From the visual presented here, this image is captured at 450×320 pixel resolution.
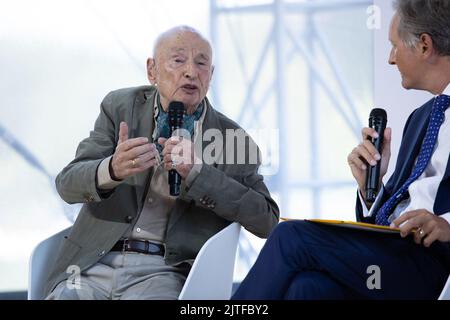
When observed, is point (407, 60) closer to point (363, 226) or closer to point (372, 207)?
point (372, 207)

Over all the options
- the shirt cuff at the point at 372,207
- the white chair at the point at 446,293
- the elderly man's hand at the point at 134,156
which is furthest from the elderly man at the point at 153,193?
the white chair at the point at 446,293

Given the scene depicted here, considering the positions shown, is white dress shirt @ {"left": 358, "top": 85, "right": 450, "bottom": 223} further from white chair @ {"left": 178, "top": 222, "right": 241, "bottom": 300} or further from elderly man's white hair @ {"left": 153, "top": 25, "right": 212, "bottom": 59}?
elderly man's white hair @ {"left": 153, "top": 25, "right": 212, "bottom": 59}

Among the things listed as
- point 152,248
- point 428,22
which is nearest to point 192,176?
point 152,248

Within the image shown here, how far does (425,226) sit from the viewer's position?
178 cm

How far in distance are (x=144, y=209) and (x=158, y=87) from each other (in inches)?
15.6

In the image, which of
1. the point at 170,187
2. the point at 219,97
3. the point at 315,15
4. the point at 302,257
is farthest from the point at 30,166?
the point at 302,257

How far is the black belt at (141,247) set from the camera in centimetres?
213

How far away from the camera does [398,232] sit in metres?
1.79

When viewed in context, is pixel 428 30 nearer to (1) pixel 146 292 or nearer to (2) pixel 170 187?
(2) pixel 170 187

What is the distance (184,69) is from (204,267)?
0.64 m

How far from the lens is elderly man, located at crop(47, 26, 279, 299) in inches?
81.5

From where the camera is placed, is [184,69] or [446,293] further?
[184,69]

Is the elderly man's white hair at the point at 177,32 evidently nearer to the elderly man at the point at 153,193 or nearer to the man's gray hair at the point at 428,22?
the elderly man at the point at 153,193

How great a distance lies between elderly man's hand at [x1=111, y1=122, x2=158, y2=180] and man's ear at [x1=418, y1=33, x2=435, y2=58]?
794 mm
